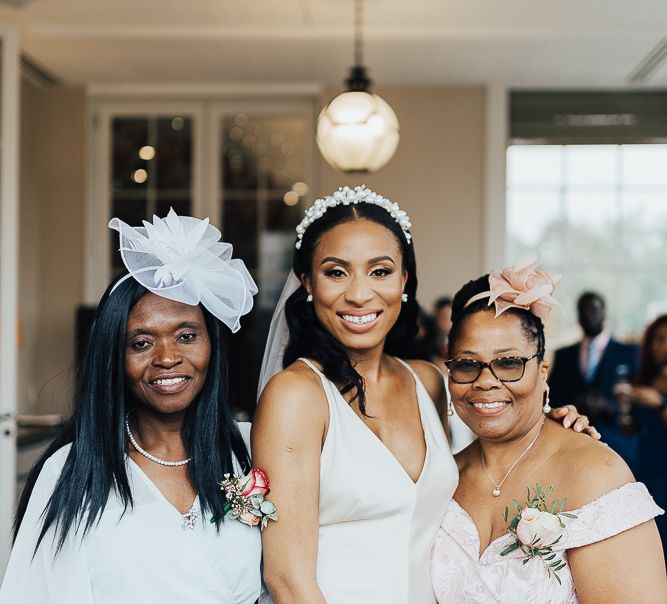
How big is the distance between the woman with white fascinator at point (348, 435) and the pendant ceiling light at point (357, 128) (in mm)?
2141

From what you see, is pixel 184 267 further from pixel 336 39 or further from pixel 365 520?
pixel 336 39

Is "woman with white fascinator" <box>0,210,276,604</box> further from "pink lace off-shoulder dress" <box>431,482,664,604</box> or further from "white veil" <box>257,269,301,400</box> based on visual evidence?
"pink lace off-shoulder dress" <box>431,482,664,604</box>

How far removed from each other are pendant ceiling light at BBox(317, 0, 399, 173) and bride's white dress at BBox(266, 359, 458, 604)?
2.41 metres

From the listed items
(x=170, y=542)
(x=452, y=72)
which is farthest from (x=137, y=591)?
(x=452, y=72)

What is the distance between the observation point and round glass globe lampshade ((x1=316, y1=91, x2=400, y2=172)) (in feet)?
13.5

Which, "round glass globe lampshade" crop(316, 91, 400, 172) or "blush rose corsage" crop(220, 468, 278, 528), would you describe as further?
"round glass globe lampshade" crop(316, 91, 400, 172)

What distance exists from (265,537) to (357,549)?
0.24 meters

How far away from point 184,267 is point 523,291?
2.63 ft

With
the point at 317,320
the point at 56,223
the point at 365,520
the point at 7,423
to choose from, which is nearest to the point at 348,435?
the point at 365,520

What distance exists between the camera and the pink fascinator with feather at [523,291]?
1.95 metres

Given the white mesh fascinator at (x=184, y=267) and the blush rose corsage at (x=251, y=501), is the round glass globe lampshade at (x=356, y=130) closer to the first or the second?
the white mesh fascinator at (x=184, y=267)

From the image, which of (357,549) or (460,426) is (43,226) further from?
(357,549)

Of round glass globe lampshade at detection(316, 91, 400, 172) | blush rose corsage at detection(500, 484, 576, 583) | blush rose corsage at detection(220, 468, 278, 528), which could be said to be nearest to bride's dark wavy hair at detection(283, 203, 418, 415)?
blush rose corsage at detection(220, 468, 278, 528)

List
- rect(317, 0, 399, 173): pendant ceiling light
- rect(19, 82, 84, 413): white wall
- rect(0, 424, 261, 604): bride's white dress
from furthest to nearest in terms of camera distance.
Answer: rect(19, 82, 84, 413): white wall
rect(317, 0, 399, 173): pendant ceiling light
rect(0, 424, 261, 604): bride's white dress
